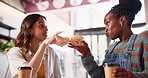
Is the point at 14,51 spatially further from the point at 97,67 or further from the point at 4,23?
the point at 4,23

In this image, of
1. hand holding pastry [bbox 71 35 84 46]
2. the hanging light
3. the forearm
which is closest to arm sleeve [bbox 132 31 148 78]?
hand holding pastry [bbox 71 35 84 46]

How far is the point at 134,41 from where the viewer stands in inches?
43.4

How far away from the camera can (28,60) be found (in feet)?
6.14

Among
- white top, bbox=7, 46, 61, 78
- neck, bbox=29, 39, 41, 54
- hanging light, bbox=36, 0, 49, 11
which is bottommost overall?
white top, bbox=7, 46, 61, 78

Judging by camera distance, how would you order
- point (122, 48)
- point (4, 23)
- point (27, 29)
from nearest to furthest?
1. point (122, 48)
2. point (27, 29)
3. point (4, 23)

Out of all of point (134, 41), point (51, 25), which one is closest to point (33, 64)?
point (134, 41)

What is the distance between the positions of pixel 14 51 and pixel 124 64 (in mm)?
1144

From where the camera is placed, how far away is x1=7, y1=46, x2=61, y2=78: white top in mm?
1704

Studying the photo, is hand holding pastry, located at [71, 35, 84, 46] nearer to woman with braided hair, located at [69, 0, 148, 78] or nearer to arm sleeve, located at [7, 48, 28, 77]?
woman with braided hair, located at [69, 0, 148, 78]

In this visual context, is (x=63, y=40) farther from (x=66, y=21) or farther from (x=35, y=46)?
(x=66, y=21)

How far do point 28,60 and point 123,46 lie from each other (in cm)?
106

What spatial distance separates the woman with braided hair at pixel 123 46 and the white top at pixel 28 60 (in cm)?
72

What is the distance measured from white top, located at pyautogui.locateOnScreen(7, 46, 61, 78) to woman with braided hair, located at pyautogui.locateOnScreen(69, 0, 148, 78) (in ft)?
2.36

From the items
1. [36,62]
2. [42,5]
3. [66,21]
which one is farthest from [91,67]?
[66,21]
